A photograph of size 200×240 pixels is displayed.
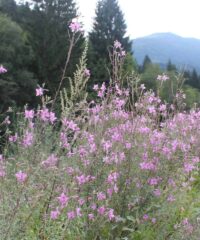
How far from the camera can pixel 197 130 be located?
14.5ft

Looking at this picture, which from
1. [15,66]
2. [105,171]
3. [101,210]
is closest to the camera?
[101,210]

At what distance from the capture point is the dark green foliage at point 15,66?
2602cm

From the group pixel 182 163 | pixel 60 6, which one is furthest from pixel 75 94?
pixel 60 6

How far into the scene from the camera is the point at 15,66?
29.6 m

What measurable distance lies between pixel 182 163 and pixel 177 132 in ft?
2.12

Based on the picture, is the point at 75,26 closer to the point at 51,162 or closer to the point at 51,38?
the point at 51,162

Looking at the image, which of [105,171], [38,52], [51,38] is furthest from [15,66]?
[105,171]

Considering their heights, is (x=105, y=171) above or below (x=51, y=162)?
below

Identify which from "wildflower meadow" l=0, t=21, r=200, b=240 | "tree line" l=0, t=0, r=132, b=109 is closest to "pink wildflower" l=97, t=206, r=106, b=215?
"wildflower meadow" l=0, t=21, r=200, b=240

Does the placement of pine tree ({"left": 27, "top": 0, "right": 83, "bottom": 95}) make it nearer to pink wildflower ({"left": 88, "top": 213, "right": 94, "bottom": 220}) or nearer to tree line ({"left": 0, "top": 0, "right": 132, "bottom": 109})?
tree line ({"left": 0, "top": 0, "right": 132, "bottom": 109})

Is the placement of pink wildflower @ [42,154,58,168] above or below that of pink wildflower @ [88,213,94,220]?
above

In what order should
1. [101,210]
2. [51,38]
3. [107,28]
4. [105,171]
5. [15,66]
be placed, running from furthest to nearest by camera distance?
[107,28] < [51,38] < [15,66] < [105,171] < [101,210]

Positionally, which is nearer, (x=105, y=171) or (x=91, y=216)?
(x=91, y=216)

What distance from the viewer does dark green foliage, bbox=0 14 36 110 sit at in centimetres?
2602
